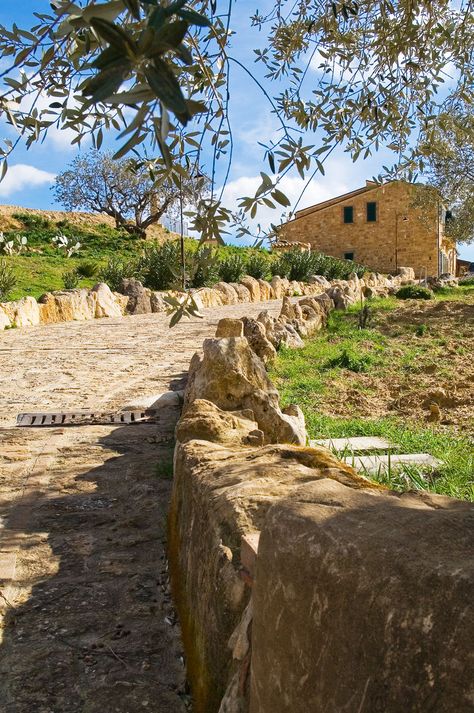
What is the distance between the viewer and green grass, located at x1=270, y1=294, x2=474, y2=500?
4.48m

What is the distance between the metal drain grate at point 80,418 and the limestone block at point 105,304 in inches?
395

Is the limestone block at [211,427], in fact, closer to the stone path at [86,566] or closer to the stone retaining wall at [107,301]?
the stone path at [86,566]

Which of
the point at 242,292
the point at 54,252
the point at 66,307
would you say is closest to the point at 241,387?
the point at 66,307

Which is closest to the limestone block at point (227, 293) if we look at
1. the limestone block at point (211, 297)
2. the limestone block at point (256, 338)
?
the limestone block at point (211, 297)

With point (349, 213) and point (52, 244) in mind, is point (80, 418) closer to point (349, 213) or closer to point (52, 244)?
point (52, 244)

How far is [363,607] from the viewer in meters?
1.25

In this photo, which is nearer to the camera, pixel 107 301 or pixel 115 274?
pixel 107 301

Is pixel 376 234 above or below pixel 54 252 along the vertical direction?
above

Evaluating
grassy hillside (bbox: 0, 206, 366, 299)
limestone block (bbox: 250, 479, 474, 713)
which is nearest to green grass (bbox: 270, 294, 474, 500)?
limestone block (bbox: 250, 479, 474, 713)

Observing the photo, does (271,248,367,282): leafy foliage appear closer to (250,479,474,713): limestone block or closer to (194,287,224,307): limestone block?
(194,287,224,307): limestone block

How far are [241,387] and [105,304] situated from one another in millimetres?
12232

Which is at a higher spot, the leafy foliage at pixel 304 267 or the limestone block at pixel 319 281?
the leafy foliage at pixel 304 267

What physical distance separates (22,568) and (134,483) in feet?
4.01

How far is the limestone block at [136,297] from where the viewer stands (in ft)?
56.6
